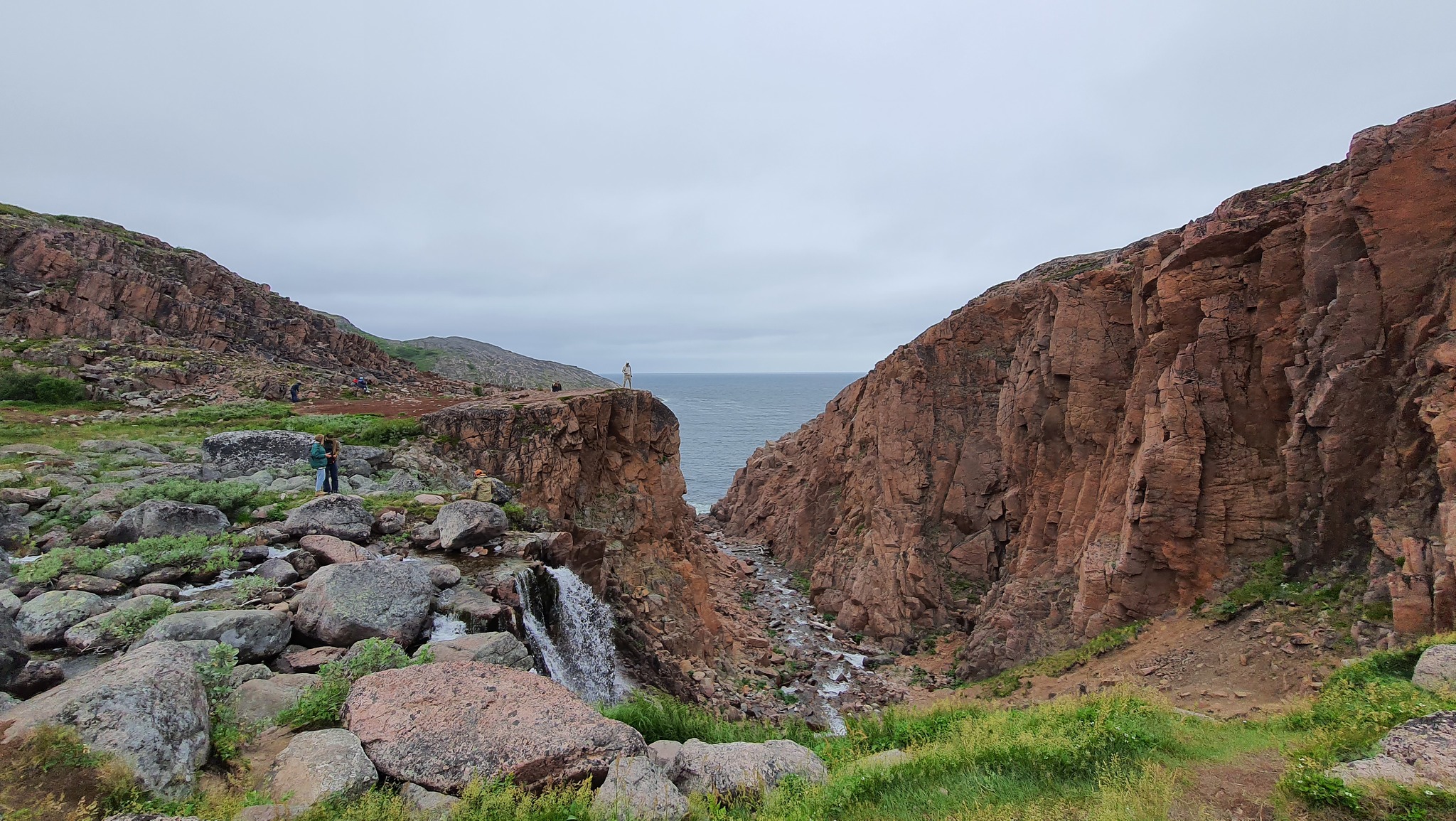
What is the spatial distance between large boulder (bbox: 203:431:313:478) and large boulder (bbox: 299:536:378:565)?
6.47m

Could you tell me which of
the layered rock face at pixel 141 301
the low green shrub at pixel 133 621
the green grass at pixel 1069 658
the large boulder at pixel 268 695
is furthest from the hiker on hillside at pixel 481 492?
the layered rock face at pixel 141 301

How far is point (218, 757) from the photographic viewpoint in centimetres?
543

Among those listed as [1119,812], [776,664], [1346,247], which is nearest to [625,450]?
[776,664]

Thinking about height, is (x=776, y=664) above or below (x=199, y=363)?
below

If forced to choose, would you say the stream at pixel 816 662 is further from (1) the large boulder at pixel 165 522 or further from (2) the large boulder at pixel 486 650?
(1) the large boulder at pixel 165 522

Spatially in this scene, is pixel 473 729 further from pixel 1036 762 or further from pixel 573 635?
pixel 573 635

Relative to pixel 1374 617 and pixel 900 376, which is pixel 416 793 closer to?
pixel 1374 617

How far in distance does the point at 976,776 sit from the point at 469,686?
6134 millimetres

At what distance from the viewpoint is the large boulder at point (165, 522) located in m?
10.2

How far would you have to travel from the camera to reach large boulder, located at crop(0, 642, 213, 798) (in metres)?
4.65

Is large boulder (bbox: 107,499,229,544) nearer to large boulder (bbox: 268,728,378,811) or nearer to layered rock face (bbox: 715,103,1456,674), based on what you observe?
large boulder (bbox: 268,728,378,811)

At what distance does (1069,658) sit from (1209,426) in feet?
28.5

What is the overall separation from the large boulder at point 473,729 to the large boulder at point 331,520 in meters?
6.10

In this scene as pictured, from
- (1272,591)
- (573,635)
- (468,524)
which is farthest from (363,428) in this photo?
(1272,591)
